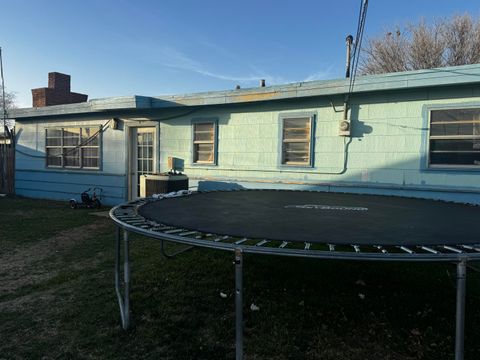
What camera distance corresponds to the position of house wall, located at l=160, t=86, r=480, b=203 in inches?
201

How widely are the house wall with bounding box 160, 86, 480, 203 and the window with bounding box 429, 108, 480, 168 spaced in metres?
0.12

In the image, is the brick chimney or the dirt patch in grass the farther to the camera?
the brick chimney

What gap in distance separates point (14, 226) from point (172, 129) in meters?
3.46

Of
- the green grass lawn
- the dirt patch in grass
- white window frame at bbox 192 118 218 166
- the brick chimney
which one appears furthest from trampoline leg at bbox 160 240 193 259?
the brick chimney

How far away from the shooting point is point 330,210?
10.0 feet

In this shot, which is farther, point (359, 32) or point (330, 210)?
point (359, 32)

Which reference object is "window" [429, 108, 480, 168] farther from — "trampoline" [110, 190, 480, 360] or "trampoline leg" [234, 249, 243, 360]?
"trampoline leg" [234, 249, 243, 360]

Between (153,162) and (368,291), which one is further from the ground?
(153,162)

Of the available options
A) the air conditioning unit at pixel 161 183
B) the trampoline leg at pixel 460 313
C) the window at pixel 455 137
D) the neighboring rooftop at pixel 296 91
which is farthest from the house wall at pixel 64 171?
the trampoline leg at pixel 460 313

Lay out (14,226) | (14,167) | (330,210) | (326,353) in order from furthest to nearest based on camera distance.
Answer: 1. (14,167)
2. (14,226)
3. (330,210)
4. (326,353)

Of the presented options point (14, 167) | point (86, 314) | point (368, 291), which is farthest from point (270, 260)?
point (14, 167)

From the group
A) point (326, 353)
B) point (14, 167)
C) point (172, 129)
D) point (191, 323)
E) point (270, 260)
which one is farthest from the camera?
point (14, 167)

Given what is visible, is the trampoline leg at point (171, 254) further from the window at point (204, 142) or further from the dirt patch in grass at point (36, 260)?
the window at point (204, 142)

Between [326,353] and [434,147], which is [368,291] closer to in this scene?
[326,353]
